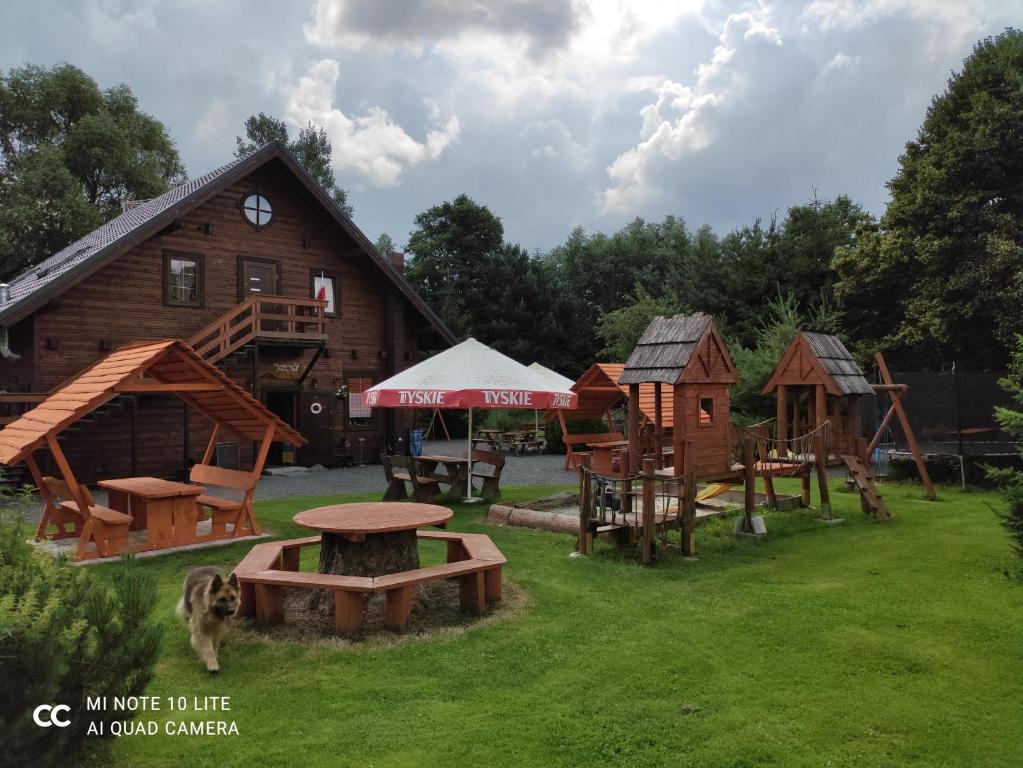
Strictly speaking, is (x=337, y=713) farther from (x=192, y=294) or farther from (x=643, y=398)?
(x=192, y=294)

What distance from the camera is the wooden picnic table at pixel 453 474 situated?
44.8 ft

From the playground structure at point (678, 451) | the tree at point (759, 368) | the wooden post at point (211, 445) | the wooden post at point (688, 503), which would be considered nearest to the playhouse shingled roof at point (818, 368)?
the playground structure at point (678, 451)

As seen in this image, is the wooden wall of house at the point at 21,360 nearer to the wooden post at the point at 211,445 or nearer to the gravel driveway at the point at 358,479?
the gravel driveway at the point at 358,479

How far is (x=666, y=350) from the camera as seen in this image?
962 cm

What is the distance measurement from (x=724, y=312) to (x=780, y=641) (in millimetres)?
26462

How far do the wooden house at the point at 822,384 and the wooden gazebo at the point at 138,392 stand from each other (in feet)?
27.2

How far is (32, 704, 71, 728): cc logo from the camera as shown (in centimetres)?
312

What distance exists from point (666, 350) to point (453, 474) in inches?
226

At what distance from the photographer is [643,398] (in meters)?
17.8

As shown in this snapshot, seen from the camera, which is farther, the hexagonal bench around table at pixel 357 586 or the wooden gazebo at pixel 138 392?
the wooden gazebo at pixel 138 392

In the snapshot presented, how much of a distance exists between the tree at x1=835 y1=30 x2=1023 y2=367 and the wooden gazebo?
1772 centimetres

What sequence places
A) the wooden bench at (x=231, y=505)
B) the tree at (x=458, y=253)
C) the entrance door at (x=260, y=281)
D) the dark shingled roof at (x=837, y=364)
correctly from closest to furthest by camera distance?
the wooden bench at (x=231, y=505), the dark shingled roof at (x=837, y=364), the entrance door at (x=260, y=281), the tree at (x=458, y=253)

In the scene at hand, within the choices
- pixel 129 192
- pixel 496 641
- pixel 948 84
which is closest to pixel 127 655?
pixel 496 641

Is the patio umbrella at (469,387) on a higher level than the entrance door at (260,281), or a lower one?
lower
